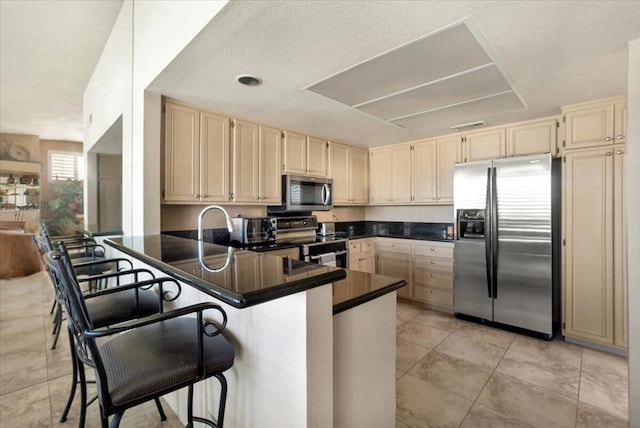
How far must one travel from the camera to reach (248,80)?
225 cm

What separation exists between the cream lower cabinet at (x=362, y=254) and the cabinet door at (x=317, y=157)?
41.7 inches

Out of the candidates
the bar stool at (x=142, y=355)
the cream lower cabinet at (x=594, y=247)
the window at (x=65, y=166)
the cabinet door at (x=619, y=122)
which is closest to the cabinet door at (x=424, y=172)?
the cream lower cabinet at (x=594, y=247)

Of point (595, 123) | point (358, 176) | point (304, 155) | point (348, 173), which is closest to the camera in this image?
point (595, 123)

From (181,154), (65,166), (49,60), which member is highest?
(49,60)

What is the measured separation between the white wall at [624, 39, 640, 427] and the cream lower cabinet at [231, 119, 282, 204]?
116 inches

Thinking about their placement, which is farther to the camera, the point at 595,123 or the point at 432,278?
the point at 432,278

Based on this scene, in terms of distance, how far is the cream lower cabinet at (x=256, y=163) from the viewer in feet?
10.3

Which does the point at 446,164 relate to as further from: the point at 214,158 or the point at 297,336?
the point at 297,336

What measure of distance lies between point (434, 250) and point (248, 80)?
113 inches

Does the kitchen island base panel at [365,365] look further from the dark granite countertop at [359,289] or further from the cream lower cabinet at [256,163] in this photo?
the cream lower cabinet at [256,163]

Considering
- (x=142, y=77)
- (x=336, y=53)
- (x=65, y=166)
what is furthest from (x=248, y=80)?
(x=65, y=166)

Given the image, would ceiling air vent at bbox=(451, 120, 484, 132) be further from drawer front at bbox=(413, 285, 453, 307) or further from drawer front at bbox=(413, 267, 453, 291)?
drawer front at bbox=(413, 285, 453, 307)

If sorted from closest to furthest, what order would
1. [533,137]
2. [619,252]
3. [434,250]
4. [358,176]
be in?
[619,252] < [533,137] < [434,250] < [358,176]

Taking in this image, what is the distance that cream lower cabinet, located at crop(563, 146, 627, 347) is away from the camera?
2.57 metres
